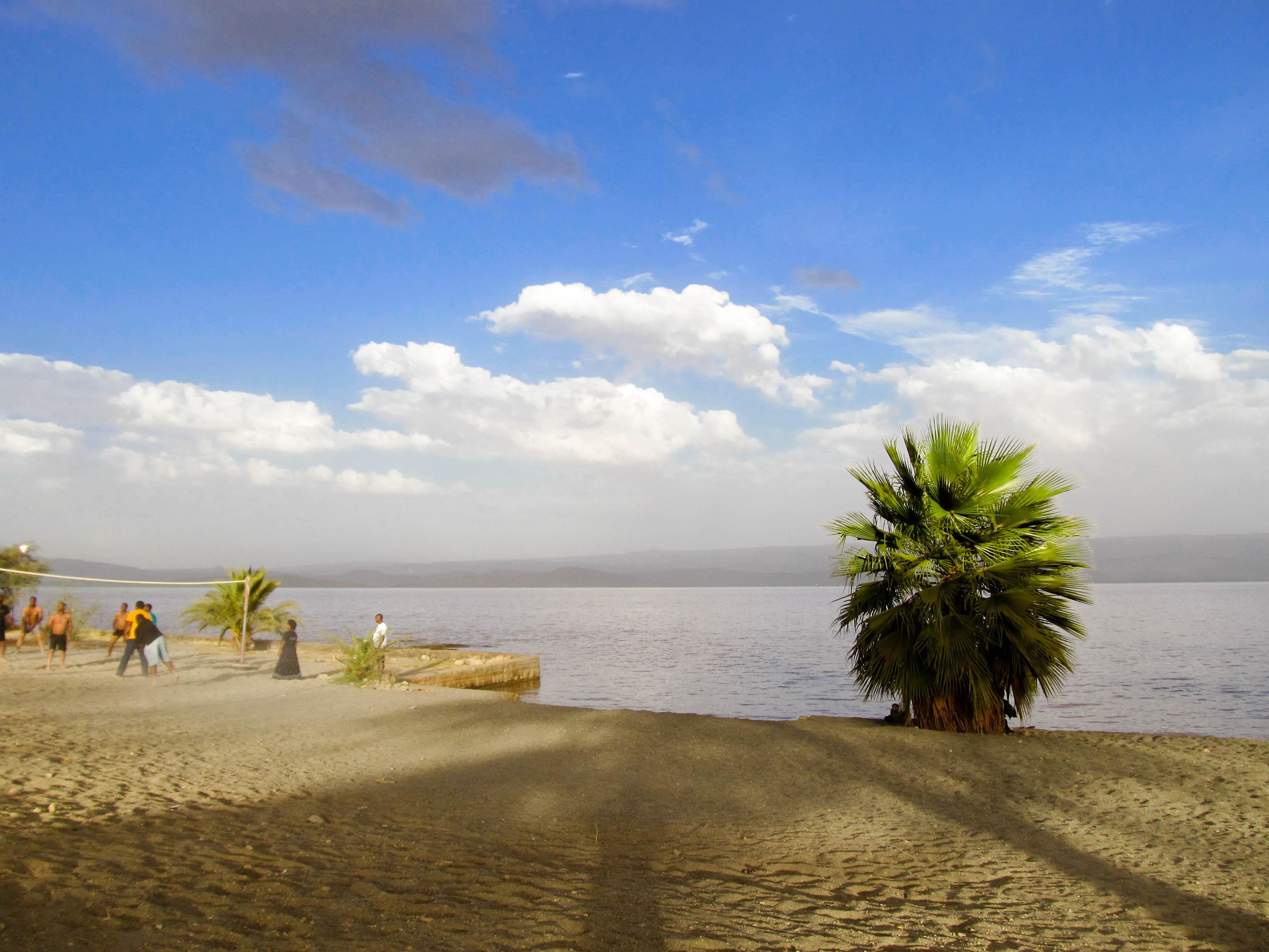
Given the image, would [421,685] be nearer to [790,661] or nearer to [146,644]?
[146,644]

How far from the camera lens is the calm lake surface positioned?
68.5 ft

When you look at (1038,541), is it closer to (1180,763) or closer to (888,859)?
(1180,763)

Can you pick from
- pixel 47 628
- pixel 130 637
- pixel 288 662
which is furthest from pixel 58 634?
pixel 288 662

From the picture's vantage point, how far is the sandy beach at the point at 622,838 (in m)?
4.47

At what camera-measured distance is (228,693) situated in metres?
16.0

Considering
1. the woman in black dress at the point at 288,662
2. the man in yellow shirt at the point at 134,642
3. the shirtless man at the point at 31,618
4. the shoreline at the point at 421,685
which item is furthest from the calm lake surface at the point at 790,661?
the shirtless man at the point at 31,618

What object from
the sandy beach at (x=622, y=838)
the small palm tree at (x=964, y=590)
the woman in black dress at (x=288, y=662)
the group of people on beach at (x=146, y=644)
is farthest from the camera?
the woman in black dress at (x=288, y=662)

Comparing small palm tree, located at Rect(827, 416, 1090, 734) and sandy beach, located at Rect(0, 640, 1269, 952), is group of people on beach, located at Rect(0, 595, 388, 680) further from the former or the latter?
small palm tree, located at Rect(827, 416, 1090, 734)

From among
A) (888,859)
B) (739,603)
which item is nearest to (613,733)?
(888,859)

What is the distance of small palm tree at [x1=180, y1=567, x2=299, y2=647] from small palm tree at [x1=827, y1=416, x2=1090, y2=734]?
22.3 metres

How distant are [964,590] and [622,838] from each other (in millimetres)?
6932

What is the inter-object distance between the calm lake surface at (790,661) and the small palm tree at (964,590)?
8.63 meters

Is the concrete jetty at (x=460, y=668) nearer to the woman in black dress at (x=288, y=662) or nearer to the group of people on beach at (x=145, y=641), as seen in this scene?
the woman in black dress at (x=288, y=662)

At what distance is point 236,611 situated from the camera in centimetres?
2800
